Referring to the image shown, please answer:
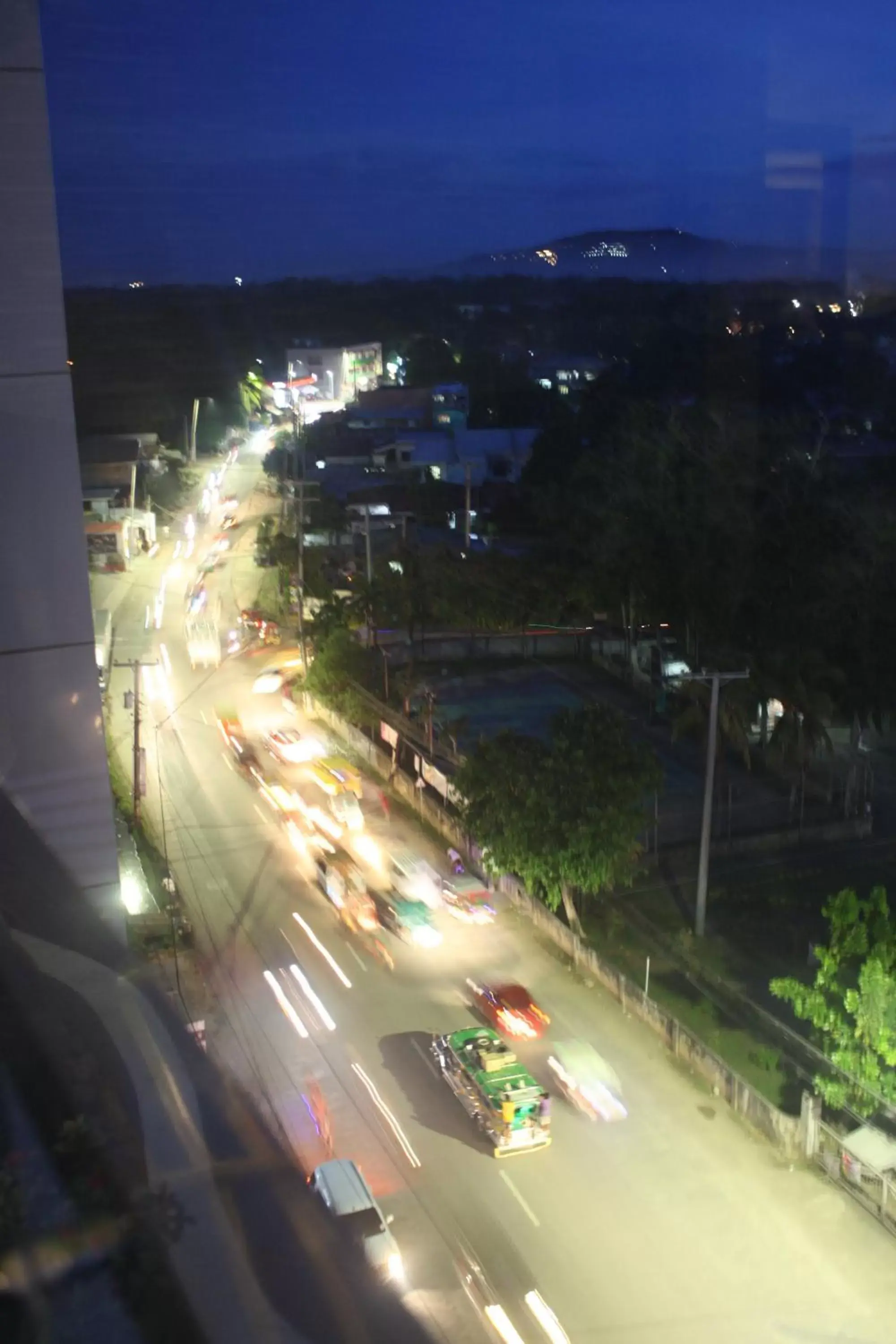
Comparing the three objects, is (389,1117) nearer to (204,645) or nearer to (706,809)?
(706,809)

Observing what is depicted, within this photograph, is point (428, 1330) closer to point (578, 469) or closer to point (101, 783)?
point (101, 783)

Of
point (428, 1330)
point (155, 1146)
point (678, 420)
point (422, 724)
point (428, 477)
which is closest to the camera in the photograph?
point (155, 1146)

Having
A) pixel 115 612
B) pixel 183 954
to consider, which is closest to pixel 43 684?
pixel 183 954

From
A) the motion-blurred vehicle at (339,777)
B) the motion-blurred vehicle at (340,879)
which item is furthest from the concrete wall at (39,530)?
the motion-blurred vehicle at (339,777)

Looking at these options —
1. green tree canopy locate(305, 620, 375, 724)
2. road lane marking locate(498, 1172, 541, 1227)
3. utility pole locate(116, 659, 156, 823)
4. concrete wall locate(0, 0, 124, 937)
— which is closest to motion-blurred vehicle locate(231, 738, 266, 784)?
utility pole locate(116, 659, 156, 823)

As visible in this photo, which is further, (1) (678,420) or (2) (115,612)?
(1) (678,420)

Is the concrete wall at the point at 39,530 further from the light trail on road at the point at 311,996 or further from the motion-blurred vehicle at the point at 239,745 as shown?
the motion-blurred vehicle at the point at 239,745

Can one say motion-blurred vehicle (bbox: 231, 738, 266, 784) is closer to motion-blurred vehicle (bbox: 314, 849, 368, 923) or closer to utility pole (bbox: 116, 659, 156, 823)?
utility pole (bbox: 116, 659, 156, 823)
